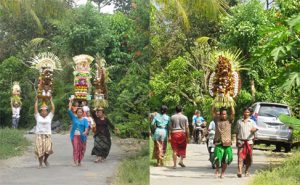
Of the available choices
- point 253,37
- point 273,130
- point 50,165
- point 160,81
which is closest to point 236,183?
point 273,130

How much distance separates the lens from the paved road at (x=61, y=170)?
321 cm

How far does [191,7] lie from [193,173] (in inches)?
80.9

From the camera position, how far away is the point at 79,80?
10.3ft

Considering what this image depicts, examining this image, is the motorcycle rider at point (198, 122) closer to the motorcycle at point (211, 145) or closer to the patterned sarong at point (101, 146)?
the motorcycle at point (211, 145)

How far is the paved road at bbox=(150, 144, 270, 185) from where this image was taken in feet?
19.3

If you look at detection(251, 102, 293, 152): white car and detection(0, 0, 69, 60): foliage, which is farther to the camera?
detection(251, 102, 293, 152): white car

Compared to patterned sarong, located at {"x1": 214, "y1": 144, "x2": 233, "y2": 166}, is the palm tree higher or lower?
higher

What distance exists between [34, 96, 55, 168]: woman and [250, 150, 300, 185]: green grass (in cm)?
337

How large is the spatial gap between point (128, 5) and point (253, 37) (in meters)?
3.19

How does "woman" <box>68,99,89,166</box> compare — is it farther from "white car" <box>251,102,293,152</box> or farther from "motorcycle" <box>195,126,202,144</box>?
"white car" <box>251,102,293,152</box>

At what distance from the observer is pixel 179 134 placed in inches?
222

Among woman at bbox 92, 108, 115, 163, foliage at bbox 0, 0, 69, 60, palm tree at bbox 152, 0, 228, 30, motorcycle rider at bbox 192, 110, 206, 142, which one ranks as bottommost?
woman at bbox 92, 108, 115, 163

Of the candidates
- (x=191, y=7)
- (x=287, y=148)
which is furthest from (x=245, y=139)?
(x=191, y=7)

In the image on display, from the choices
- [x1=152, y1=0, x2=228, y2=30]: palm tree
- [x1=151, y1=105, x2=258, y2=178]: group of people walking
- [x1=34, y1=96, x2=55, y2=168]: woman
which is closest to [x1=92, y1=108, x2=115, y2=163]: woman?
[x1=34, y1=96, x2=55, y2=168]: woman
